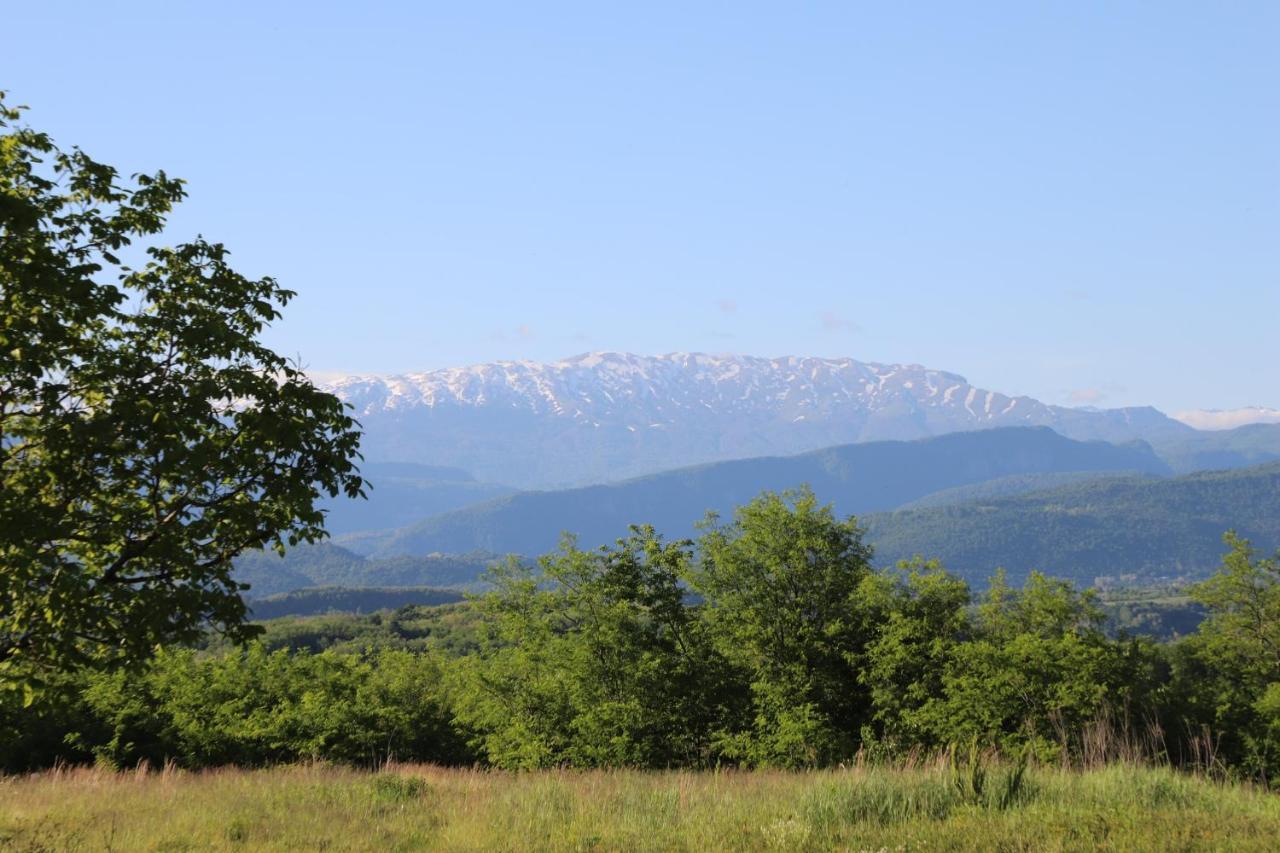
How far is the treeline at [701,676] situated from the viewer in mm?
32375

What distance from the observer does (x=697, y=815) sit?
12250mm

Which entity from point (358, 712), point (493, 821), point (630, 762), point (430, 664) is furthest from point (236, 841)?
point (430, 664)

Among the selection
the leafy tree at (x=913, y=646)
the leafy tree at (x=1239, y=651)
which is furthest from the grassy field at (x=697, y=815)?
the leafy tree at (x=1239, y=651)

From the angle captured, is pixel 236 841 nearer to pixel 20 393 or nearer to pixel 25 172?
pixel 20 393

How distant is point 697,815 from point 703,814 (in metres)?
0.10

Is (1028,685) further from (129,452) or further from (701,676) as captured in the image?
(129,452)

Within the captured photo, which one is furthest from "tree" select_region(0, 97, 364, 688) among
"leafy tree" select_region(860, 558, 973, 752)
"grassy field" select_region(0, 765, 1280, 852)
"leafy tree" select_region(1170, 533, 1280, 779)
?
"leafy tree" select_region(1170, 533, 1280, 779)

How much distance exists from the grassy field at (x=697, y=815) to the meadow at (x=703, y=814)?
0.09ft

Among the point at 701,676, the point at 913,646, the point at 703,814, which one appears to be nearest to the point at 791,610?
the point at 701,676

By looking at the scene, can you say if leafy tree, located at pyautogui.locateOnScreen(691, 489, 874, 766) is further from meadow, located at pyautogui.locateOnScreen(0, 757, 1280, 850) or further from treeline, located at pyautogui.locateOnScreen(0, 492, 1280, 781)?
meadow, located at pyautogui.locateOnScreen(0, 757, 1280, 850)

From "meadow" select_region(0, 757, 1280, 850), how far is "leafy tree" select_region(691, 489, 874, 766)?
1805cm

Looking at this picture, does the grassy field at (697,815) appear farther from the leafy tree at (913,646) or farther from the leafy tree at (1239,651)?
the leafy tree at (1239,651)

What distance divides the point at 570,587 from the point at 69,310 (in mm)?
25144

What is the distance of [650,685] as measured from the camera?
32.5 metres
